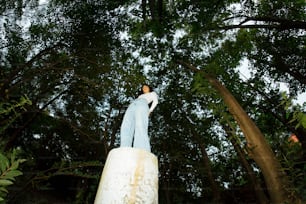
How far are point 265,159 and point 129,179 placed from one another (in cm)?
173

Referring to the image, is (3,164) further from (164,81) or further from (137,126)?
(164,81)

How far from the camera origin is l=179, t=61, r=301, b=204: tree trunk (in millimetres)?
3213

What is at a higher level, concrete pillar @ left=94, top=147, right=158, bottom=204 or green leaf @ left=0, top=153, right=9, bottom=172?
concrete pillar @ left=94, top=147, right=158, bottom=204

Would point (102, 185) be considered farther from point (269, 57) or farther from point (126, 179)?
point (269, 57)

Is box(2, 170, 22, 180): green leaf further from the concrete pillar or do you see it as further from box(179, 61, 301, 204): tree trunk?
box(179, 61, 301, 204): tree trunk

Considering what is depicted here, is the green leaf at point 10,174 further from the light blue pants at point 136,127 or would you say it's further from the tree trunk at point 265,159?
the tree trunk at point 265,159

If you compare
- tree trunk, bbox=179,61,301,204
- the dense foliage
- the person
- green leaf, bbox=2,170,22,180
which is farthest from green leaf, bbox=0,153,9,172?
the dense foliage

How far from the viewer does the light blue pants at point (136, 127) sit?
8.33ft

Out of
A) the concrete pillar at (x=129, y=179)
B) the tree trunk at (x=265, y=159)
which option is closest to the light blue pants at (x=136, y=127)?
the concrete pillar at (x=129, y=179)

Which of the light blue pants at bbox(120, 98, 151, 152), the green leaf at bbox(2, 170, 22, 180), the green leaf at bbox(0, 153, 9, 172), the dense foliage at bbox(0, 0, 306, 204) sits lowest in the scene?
the green leaf at bbox(2, 170, 22, 180)

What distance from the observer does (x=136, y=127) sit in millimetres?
2615

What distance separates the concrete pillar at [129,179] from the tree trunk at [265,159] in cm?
141

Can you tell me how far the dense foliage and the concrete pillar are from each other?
2.78 m

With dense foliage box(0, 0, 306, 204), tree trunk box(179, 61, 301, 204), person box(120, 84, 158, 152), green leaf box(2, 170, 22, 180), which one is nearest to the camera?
green leaf box(2, 170, 22, 180)
